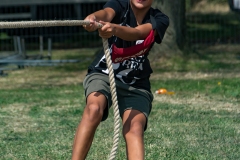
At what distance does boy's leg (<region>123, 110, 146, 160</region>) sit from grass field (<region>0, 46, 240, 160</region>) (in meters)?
1.06

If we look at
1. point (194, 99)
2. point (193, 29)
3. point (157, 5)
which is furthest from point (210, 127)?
point (193, 29)

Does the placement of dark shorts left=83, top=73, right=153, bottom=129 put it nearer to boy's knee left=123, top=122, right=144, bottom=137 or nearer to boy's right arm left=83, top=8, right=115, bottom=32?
boy's knee left=123, top=122, right=144, bottom=137

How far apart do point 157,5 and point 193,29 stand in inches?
209

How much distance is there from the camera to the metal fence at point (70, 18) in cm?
1555

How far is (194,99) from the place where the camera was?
766 cm

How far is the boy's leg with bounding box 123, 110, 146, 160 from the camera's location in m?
3.69

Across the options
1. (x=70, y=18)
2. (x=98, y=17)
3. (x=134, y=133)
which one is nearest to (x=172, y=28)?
(x=70, y=18)

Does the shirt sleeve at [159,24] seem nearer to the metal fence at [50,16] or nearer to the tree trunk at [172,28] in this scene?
the tree trunk at [172,28]

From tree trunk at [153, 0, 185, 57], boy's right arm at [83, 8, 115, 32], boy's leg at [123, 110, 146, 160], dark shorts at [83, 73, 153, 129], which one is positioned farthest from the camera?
tree trunk at [153, 0, 185, 57]

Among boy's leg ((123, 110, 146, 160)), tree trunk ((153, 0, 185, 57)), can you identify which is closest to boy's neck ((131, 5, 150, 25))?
boy's leg ((123, 110, 146, 160))

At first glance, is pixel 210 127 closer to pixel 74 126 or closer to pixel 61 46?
pixel 74 126

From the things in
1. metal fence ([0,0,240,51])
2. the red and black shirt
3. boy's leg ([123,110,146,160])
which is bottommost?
metal fence ([0,0,240,51])

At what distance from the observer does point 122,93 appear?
3.99 meters

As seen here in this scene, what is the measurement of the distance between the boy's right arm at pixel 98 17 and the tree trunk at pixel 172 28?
22.1 ft
